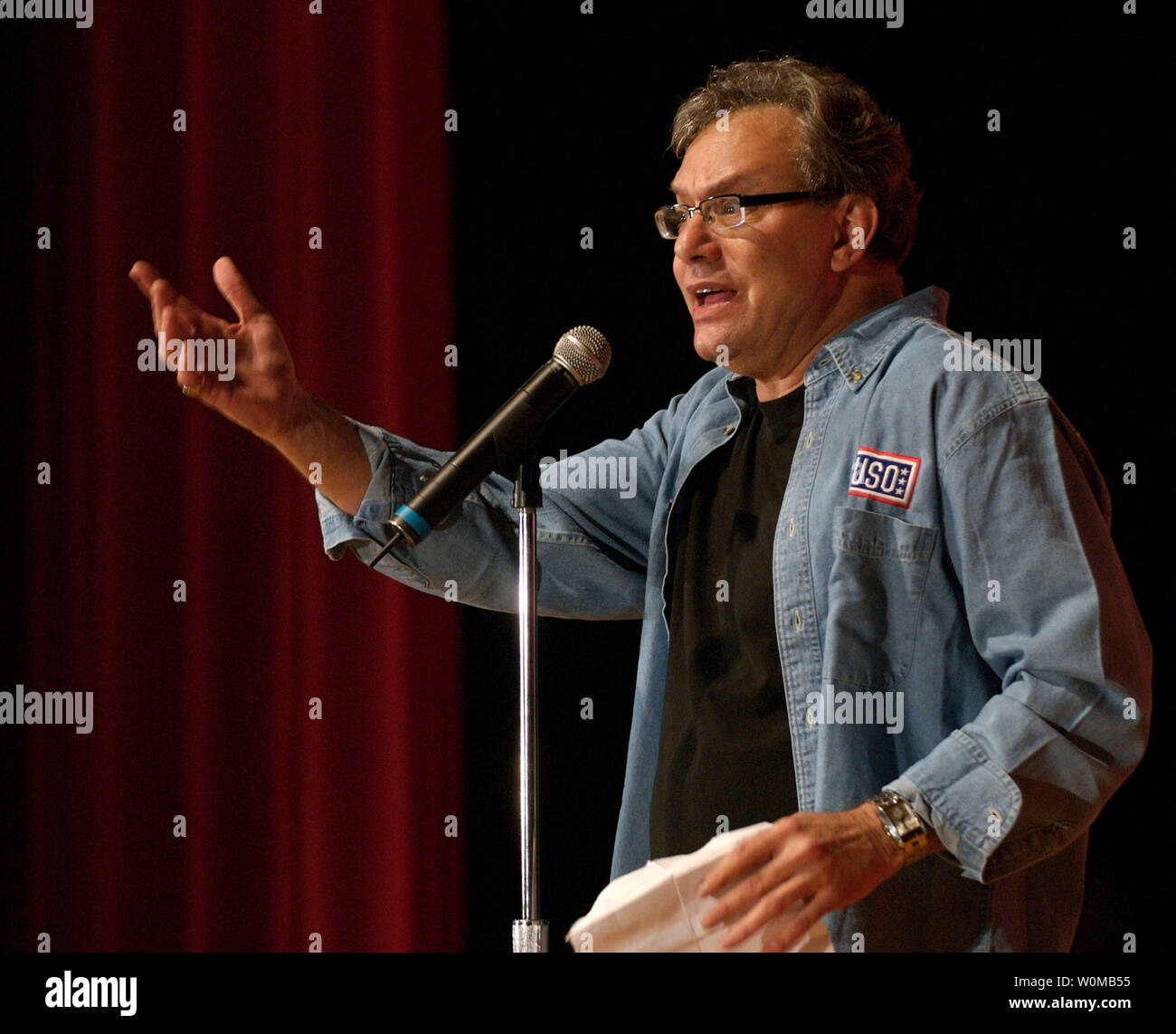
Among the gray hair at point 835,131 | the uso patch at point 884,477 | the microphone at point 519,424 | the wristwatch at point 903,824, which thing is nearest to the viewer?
the wristwatch at point 903,824

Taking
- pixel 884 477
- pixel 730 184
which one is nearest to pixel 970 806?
pixel 884 477

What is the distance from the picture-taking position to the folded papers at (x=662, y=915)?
3.38ft

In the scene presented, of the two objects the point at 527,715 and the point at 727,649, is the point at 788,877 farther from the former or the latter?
the point at 727,649

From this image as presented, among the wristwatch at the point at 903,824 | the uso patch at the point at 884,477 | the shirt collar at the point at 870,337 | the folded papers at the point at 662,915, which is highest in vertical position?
the shirt collar at the point at 870,337

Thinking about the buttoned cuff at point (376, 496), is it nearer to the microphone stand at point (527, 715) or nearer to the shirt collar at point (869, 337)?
the microphone stand at point (527, 715)

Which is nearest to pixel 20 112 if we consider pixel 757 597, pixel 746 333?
pixel 746 333

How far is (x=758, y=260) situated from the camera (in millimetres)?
1558

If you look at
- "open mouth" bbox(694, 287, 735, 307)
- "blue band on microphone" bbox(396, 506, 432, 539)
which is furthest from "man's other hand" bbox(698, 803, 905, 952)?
"open mouth" bbox(694, 287, 735, 307)

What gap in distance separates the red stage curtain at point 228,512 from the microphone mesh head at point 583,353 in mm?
932

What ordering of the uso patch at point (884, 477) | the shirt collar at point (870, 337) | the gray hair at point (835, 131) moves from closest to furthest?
the uso patch at point (884, 477) < the shirt collar at point (870, 337) < the gray hair at point (835, 131)

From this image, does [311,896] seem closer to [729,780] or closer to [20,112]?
[729,780]

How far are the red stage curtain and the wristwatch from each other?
3.61ft

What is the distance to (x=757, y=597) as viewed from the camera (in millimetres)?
1482

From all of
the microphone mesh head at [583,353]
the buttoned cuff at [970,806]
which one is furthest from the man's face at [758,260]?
the buttoned cuff at [970,806]
